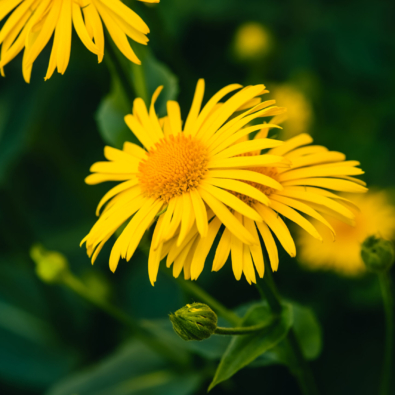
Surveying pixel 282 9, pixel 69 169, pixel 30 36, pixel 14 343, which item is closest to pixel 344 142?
pixel 282 9

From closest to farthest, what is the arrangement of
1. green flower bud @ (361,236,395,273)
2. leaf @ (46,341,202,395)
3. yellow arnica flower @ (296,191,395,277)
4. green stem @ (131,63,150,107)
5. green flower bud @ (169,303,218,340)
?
green flower bud @ (169,303,218,340) → green flower bud @ (361,236,395,273) → green stem @ (131,63,150,107) → leaf @ (46,341,202,395) → yellow arnica flower @ (296,191,395,277)

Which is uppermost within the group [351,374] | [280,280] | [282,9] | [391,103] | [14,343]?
[282,9]

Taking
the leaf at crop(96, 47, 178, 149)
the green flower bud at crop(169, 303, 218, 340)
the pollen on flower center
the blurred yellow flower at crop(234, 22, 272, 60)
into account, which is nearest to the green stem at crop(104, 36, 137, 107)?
the leaf at crop(96, 47, 178, 149)

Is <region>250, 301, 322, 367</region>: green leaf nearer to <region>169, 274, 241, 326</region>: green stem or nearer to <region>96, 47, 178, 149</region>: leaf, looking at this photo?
<region>169, 274, 241, 326</region>: green stem

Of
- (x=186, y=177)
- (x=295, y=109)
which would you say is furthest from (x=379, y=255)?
(x=295, y=109)

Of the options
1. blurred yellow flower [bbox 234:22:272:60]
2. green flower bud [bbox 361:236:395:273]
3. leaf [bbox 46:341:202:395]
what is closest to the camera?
green flower bud [bbox 361:236:395:273]

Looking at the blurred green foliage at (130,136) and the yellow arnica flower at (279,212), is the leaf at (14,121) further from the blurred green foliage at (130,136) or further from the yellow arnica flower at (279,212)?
the yellow arnica flower at (279,212)

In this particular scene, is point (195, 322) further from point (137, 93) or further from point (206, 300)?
point (137, 93)

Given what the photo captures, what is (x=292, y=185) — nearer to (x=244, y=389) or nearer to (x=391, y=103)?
(x=244, y=389)
